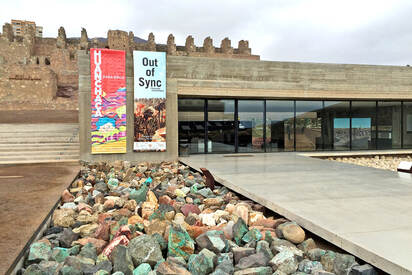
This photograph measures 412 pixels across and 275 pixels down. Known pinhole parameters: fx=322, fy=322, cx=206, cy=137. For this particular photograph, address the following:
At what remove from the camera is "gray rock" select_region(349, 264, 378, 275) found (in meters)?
2.83

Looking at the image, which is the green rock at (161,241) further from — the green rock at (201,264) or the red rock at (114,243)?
the green rock at (201,264)

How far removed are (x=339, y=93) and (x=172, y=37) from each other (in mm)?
38010

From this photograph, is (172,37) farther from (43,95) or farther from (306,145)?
(306,145)

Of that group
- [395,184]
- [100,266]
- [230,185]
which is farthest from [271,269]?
[395,184]

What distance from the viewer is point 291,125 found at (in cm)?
1417

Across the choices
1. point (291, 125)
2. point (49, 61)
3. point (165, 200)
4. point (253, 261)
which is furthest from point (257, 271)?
point (49, 61)

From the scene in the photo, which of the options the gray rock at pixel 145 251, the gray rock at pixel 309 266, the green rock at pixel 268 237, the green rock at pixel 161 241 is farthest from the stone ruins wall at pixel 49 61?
the gray rock at pixel 309 266

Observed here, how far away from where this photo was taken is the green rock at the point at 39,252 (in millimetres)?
3378

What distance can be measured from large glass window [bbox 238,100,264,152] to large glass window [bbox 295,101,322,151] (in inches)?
68.1

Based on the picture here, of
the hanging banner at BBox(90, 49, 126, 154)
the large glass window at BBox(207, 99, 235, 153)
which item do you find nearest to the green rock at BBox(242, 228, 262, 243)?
the hanging banner at BBox(90, 49, 126, 154)

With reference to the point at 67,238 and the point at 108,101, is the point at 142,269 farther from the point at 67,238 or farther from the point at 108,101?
the point at 108,101

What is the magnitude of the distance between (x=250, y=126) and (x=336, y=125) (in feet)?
13.9

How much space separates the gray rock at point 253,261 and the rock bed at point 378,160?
445 inches

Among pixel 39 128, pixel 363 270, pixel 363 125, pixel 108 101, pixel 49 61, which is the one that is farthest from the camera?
pixel 49 61
